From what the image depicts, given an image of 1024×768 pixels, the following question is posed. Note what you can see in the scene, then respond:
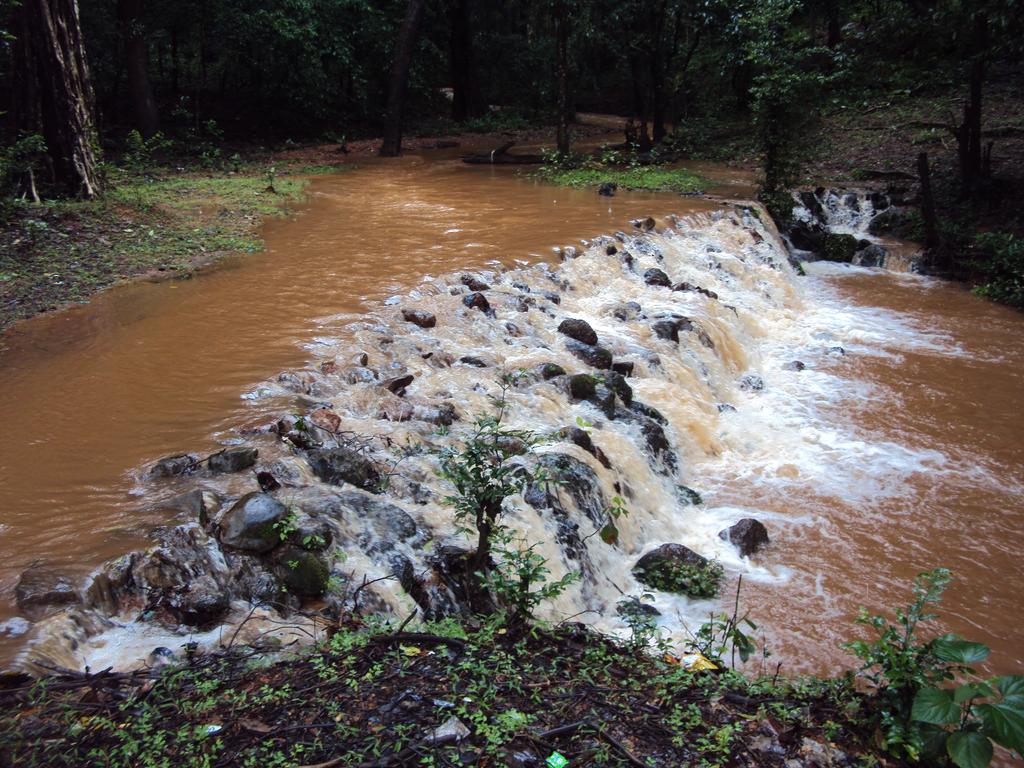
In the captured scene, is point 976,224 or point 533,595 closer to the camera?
point 533,595

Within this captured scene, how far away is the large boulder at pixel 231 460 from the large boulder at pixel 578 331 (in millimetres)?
4379

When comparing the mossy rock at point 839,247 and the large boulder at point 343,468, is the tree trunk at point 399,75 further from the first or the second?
the large boulder at point 343,468

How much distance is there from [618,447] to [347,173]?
516 inches

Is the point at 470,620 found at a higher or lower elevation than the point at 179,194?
lower

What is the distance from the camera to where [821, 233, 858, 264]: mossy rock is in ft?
47.7

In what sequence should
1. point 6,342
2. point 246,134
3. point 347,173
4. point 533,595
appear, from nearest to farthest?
point 533,595 < point 6,342 < point 347,173 < point 246,134

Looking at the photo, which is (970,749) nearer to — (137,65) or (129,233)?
(129,233)

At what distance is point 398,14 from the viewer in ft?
75.9

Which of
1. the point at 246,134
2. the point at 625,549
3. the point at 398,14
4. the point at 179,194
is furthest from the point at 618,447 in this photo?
the point at 398,14

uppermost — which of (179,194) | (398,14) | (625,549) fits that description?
(398,14)

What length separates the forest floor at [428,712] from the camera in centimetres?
258

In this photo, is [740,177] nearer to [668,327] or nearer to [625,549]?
[668,327]

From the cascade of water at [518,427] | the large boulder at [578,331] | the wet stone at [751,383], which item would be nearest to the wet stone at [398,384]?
the cascade of water at [518,427]

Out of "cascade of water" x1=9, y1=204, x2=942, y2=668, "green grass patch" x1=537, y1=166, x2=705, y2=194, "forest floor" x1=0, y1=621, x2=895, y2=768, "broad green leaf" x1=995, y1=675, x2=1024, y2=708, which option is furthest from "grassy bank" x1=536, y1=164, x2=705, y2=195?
"broad green leaf" x1=995, y1=675, x2=1024, y2=708
